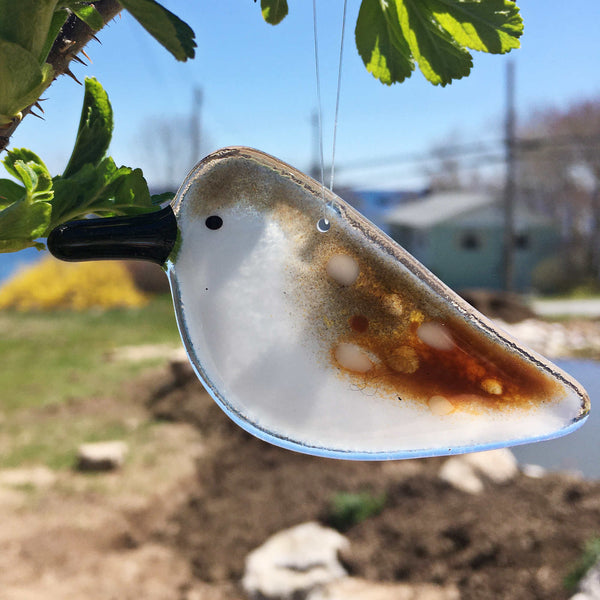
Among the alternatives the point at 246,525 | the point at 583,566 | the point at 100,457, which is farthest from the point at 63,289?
the point at 583,566

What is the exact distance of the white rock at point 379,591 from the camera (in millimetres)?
3695

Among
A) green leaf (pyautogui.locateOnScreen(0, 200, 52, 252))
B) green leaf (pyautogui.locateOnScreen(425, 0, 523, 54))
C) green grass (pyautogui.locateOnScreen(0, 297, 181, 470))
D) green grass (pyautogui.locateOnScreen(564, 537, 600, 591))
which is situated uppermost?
green leaf (pyautogui.locateOnScreen(425, 0, 523, 54))

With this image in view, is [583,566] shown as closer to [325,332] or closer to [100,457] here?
[325,332]

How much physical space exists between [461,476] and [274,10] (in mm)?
4543

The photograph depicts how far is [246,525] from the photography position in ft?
16.1

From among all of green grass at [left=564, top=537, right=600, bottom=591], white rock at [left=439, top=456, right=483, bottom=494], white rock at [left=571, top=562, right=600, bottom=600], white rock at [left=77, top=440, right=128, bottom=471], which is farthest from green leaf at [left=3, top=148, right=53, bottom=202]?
white rock at [left=77, top=440, right=128, bottom=471]

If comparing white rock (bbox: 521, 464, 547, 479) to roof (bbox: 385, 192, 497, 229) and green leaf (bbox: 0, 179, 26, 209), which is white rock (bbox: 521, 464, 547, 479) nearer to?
green leaf (bbox: 0, 179, 26, 209)

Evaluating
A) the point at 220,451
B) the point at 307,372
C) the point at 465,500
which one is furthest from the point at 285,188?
the point at 220,451

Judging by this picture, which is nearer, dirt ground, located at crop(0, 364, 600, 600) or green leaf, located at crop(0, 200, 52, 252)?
green leaf, located at crop(0, 200, 52, 252)

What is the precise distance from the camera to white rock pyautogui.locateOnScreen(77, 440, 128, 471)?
6125 millimetres

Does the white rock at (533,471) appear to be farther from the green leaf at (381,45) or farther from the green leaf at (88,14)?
the green leaf at (88,14)

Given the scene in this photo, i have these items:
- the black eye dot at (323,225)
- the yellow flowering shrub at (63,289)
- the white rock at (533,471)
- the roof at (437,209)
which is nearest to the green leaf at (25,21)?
the black eye dot at (323,225)

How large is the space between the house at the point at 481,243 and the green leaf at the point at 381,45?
21.7 meters

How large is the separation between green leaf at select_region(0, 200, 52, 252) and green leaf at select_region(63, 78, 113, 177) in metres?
0.11
